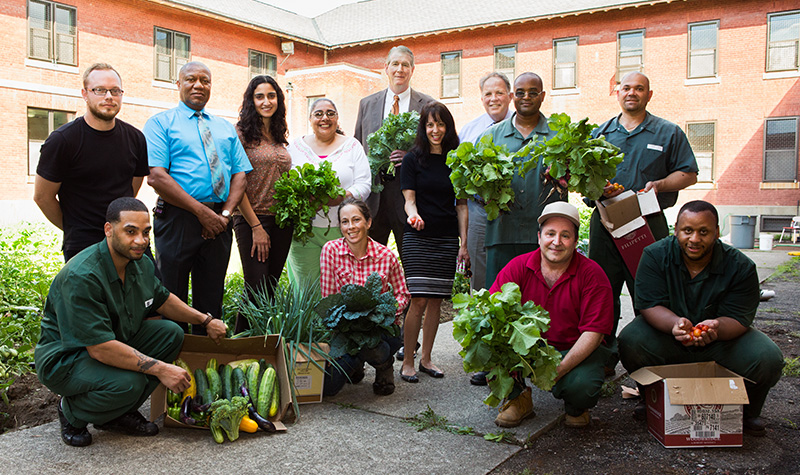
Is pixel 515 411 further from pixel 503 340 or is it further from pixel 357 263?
pixel 357 263

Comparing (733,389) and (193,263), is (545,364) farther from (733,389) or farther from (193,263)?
(193,263)

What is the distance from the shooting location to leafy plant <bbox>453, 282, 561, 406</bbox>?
3.49 metres

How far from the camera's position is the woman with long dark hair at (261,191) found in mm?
4883

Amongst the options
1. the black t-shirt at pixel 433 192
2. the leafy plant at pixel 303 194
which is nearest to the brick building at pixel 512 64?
the leafy plant at pixel 303 194

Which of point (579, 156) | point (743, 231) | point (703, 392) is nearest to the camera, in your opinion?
point (703, 392)

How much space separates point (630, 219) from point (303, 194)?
2.36 meters

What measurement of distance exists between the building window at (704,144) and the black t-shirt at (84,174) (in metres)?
21.2

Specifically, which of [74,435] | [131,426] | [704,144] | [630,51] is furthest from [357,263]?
[630,51]

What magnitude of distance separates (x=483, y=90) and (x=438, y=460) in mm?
3494

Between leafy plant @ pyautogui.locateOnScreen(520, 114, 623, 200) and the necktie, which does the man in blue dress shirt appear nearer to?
the necktie

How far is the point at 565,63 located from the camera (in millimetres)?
23594

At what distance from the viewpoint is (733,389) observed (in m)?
3.38

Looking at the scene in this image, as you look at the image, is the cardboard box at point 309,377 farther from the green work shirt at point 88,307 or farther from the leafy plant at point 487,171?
the leafy plant at point 487,171

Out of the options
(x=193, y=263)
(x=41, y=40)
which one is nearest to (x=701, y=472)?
(x=193, y=263)
